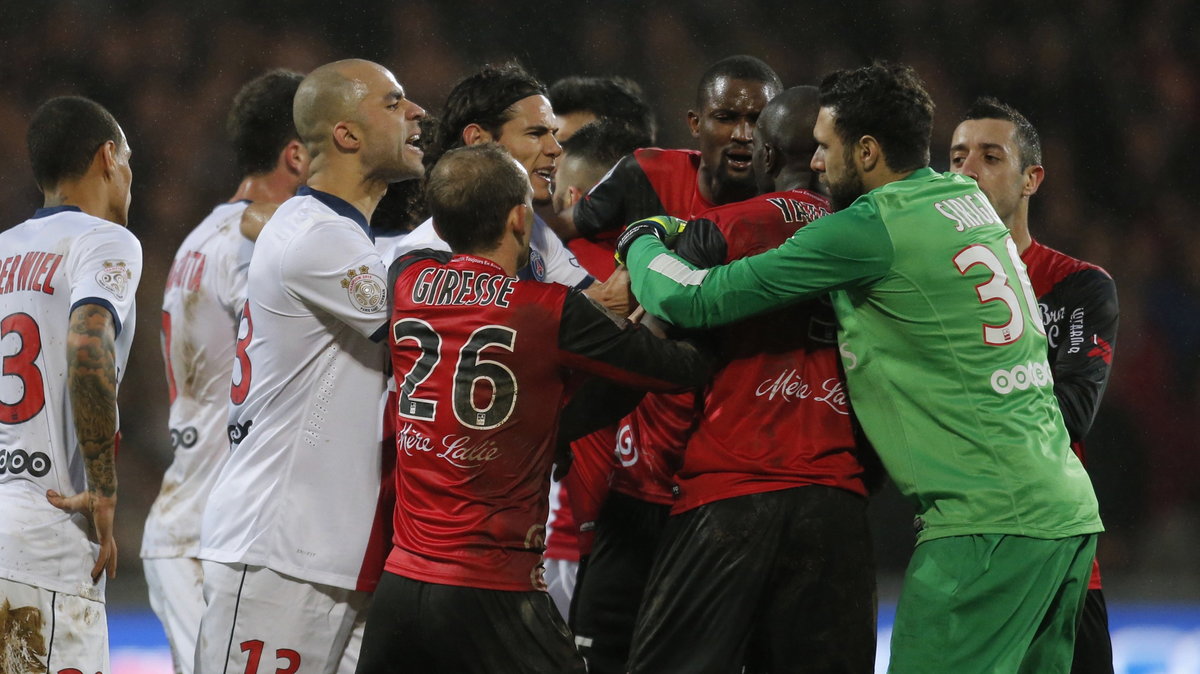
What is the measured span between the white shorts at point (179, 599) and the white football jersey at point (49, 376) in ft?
3.34

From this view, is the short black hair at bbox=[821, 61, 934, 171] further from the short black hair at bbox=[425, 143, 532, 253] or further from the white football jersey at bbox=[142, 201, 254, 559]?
the white football jersey at bbox=[142, 201, 254, 559]

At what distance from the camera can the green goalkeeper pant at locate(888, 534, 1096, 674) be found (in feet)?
10.8

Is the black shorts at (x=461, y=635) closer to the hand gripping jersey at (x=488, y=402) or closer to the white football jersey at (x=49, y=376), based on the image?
the hand gripping jersey at (x=488, y=402)

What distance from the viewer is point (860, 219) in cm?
337

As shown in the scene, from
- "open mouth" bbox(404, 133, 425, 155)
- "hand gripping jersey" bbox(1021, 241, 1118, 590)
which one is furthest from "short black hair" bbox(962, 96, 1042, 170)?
"open mouth" bbox(404, 133, 425, 155)

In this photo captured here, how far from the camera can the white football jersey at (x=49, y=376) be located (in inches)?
161

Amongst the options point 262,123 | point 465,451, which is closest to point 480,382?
point 465,451

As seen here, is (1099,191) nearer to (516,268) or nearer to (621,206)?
(621,206)

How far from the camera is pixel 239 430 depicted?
392 cm

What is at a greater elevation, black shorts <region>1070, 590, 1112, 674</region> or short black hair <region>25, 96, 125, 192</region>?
short black hair <region>25, 96, 125, 192</region>

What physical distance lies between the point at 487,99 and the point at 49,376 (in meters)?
1.74

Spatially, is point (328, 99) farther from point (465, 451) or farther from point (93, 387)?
point (465, 451)

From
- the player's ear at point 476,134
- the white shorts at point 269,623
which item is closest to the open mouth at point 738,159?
the player's ear at point 476,134

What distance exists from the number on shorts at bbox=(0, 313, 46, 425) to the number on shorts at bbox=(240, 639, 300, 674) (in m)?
1.19
